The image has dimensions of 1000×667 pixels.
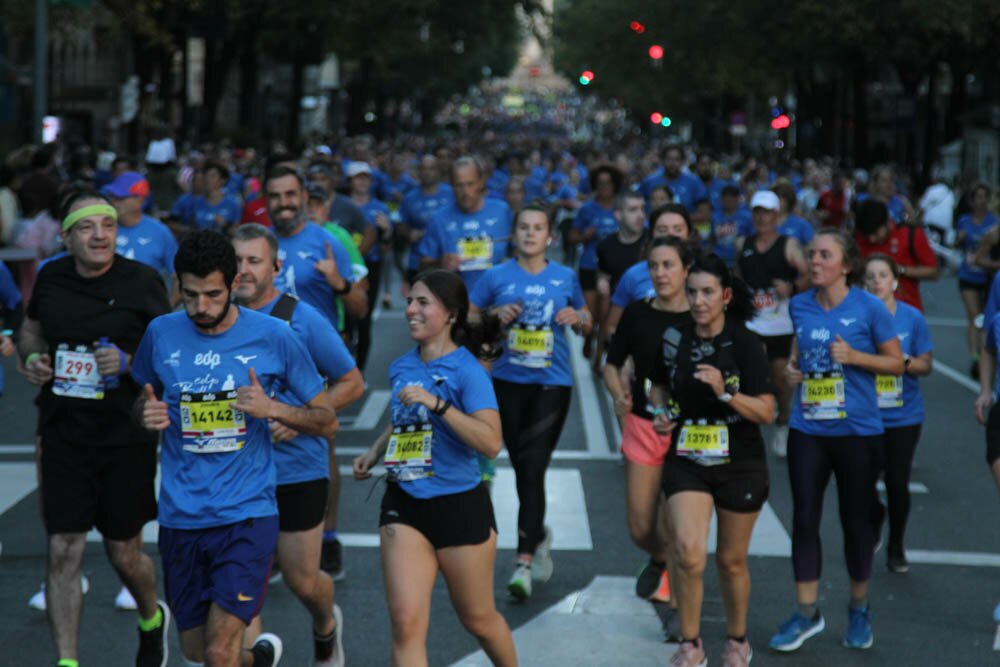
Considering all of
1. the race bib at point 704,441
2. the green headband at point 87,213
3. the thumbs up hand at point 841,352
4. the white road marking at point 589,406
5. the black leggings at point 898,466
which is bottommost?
the white road marking at point 589,406

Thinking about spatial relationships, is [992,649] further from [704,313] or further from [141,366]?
[141,366]

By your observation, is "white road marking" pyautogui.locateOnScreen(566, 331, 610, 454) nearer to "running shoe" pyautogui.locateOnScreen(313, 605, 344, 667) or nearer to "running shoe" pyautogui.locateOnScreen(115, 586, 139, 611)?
"running shoe" pyautogui.locateOnScreen(115, 586, 139, 611)

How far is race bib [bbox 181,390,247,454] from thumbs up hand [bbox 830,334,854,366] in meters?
3.04

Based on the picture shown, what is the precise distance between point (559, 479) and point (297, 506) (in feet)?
16.7

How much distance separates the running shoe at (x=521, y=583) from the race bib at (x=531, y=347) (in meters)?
1.01

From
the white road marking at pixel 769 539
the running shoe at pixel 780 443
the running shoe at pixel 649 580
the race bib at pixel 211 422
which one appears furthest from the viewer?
the running shoe at pixel 780 443

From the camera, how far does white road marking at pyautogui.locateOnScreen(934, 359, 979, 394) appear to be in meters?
16.8

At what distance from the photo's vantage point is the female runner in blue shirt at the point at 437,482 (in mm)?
6023

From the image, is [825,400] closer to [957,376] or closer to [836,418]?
[836,418]

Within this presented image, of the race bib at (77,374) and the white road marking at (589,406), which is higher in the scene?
the race bib at (77,374)

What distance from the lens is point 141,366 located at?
604 centimetres

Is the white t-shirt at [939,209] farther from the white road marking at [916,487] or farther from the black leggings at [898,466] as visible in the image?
the black leggings at [898,466]

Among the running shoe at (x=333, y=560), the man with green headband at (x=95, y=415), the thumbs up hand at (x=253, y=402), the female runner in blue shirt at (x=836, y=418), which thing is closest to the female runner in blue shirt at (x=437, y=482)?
the thumbs up hand at (x=253, y=402)

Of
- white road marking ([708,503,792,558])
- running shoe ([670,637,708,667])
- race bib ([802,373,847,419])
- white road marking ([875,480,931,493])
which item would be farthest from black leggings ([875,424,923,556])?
white road marking ([875,480,931,493])
